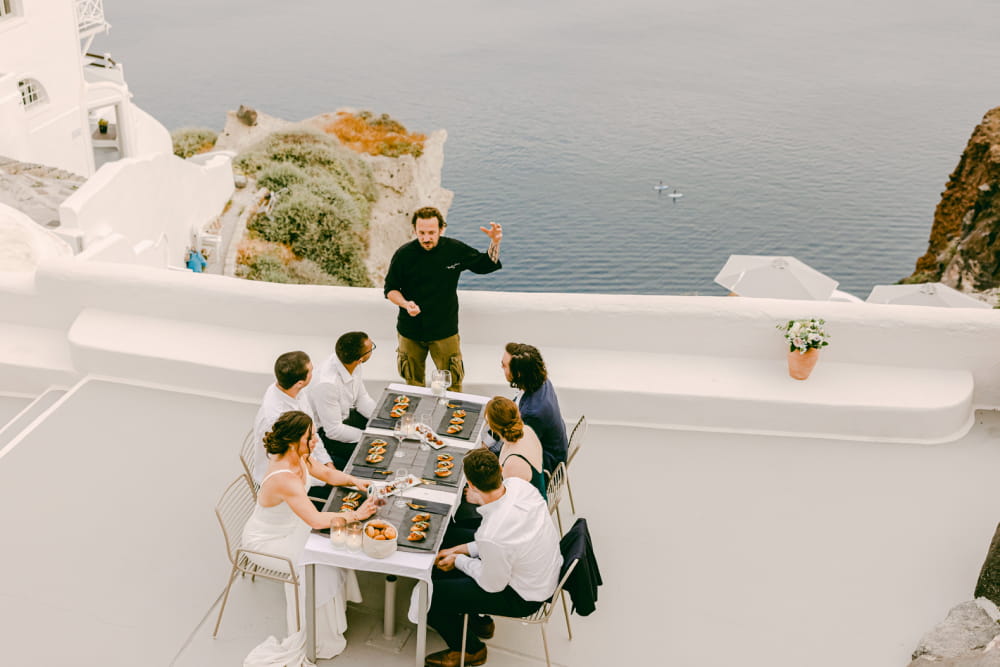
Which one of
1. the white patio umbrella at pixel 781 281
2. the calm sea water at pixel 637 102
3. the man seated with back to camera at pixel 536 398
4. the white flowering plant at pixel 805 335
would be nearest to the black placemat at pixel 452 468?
the man seated with back to camera at pixel 536 398

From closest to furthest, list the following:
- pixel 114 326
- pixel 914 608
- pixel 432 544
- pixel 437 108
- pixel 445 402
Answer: pixel 432 544, pixel 914 608, pixel 445 402, pixel 114 326, pixel 437 108

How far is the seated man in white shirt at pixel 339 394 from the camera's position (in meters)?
4.99

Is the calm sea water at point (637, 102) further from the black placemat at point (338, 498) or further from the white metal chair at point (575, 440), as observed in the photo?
the black placemat at point (338, 498)

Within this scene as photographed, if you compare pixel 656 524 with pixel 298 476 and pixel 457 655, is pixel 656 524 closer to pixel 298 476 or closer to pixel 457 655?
pixel 457 655

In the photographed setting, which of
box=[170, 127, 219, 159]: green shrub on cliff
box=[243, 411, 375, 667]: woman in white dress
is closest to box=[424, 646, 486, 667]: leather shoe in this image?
box=[243, 411, 375, 667]: woman in white dress

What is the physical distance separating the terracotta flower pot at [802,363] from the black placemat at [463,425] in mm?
2467

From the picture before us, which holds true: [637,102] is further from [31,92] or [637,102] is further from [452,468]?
[452,468]

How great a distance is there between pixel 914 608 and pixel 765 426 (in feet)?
5.67

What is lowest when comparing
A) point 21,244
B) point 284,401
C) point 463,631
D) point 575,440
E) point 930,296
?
point 930,296

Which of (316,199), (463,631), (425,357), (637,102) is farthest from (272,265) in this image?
(637,102)

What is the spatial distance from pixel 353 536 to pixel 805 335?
3.61 meters

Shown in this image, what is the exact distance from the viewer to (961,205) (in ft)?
95.3

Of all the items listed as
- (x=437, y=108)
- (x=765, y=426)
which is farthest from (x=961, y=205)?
(x=437, y=108)

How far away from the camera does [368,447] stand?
478 cm
